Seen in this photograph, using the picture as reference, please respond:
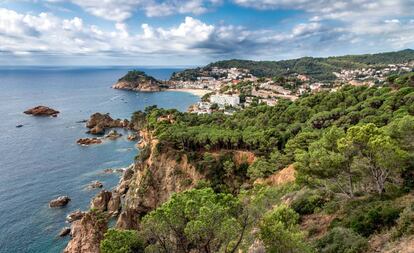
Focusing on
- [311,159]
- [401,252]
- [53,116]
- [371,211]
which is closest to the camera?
[401,252]

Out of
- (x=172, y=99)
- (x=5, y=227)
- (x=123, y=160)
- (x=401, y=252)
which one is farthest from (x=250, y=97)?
(x=401, y=252)

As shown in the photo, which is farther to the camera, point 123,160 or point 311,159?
point 123,160

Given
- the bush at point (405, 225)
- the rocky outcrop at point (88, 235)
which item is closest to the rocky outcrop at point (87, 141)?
the rocky outcrop at point (88, 235)

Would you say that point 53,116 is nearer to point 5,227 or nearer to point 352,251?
point 5,227

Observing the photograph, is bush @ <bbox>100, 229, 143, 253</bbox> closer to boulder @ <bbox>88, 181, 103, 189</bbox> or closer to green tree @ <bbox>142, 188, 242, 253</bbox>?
green tree @ <bbox>142, 188, 242, 253</bbox>

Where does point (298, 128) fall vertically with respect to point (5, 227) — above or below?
above

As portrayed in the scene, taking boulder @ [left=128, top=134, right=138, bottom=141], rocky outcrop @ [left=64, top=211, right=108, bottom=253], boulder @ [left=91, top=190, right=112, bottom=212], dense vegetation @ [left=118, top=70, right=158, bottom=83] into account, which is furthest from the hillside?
dense vegetation @ [left=118, top=70, right=158, bottom=83]
